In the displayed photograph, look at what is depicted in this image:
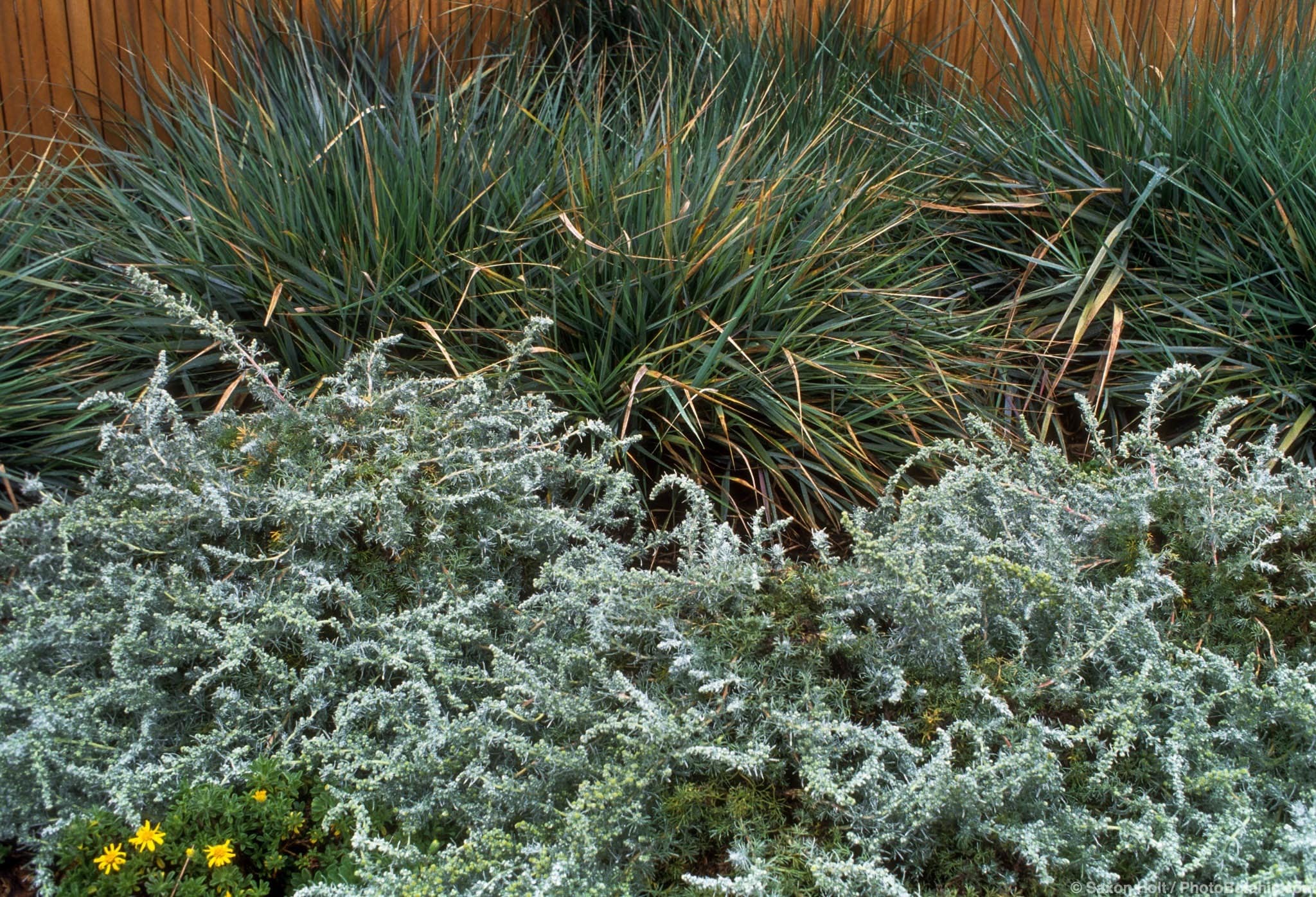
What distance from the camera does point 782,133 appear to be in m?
4.30

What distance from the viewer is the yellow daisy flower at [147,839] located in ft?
6.37

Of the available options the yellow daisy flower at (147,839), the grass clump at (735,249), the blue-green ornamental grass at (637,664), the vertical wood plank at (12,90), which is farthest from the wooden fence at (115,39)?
the yellow daisy flower at (147,839)

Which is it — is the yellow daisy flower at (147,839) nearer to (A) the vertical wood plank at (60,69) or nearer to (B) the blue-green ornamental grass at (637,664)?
(B) the blue-green ornamental grass at (637,664)

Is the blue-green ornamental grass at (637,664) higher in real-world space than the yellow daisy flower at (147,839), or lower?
higher

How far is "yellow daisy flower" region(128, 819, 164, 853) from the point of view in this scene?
6.37ft

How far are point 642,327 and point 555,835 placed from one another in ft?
5.38

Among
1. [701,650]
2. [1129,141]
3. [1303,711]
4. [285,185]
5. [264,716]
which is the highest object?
[1129,141]

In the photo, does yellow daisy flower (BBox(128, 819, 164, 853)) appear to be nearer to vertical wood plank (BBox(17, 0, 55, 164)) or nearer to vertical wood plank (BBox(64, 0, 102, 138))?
vertical wood plank (BBox(17, 0, 55, 164))

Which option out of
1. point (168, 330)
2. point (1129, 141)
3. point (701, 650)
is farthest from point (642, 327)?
point (1129, 141)

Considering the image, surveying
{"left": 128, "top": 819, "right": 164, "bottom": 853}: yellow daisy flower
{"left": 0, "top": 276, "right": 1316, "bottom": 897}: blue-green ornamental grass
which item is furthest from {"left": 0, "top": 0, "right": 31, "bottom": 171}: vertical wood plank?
{"left": 128, "top": 819, "right": 164, "bottom": 853}: yellow daisy flower

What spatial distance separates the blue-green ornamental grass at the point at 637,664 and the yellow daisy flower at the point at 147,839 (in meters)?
0.06

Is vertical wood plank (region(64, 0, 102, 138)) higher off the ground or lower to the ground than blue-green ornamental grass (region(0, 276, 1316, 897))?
higher

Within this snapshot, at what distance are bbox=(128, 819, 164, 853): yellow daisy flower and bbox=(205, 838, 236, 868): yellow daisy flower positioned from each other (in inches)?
3.6

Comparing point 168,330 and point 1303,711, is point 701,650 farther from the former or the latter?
point 168,330
